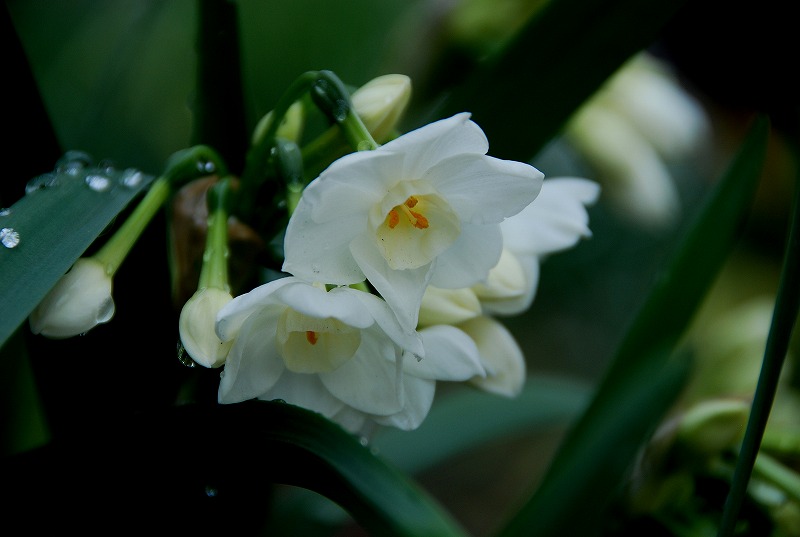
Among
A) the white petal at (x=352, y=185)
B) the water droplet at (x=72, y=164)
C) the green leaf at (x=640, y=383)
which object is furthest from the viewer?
the green leaf at (x=640, y=383)

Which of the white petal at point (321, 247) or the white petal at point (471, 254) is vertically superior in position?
the white petal at point (321, 247)

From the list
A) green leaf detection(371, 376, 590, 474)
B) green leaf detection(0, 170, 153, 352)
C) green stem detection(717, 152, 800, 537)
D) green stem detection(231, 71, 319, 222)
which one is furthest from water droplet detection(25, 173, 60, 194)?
green leaf detection(371, 376, 590, 474)

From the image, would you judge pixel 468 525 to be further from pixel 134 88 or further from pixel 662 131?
pixel 134 88

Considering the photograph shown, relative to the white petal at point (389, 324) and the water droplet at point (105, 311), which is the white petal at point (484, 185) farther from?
the water droplet at point (105, 311)

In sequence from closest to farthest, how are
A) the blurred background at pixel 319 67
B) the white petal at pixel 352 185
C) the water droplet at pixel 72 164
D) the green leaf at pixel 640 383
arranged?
1. the white petal at pixel 352 185
2. the water droplet at pixel 72 164
3. the green leaf at pixel 640 383
4. the blurred background at pixel 319 67

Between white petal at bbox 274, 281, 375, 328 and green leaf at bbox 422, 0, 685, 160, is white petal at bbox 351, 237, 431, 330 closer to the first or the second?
white petal at bbox 274, 281, 375, 328

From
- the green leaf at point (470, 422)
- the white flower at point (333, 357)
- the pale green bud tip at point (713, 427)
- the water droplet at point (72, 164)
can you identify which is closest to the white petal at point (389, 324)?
the white flower at point (333, 357)

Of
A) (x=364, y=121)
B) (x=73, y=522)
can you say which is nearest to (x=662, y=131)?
(x=364, y=121)
